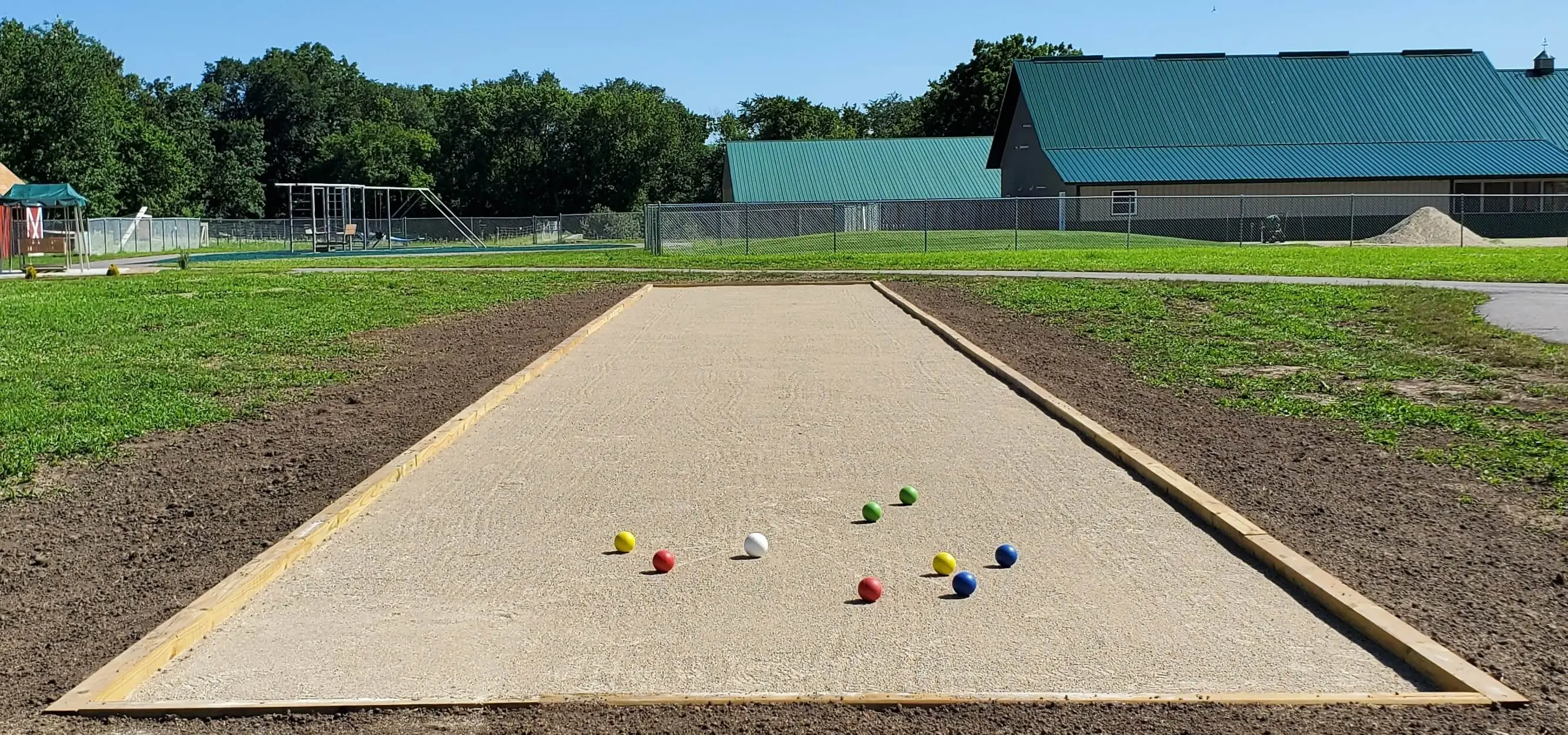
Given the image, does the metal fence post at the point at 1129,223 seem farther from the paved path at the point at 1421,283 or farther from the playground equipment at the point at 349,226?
the playground equipment at the point at 349,226

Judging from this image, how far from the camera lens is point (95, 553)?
6.48 m

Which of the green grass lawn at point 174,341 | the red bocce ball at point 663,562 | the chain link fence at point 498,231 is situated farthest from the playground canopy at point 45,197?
the red bocce ball at point 663,562

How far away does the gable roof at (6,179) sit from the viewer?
51.1 metres

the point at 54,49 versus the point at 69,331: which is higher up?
the point at 54,49

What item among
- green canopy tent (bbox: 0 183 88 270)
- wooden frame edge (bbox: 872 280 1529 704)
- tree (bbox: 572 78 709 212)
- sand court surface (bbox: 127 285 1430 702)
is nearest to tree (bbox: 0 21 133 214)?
green canopy tent (bbox: 0 183 88 270)

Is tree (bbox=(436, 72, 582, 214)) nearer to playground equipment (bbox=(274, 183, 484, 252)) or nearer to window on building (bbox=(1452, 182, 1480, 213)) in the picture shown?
playground equipment (bbox=(274, 183, 484, 252))

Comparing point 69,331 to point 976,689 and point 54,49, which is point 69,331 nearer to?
point 976,689

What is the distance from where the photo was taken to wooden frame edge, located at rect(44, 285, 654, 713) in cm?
456

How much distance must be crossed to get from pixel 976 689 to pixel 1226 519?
8.39 feet

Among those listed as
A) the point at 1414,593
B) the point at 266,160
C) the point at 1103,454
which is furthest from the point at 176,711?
the point at 266,160

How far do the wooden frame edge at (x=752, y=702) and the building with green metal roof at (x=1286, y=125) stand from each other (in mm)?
44350

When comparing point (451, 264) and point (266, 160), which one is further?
point (266, 160)

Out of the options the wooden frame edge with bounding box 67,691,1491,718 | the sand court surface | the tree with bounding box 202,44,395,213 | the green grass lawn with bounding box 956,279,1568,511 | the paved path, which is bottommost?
the wooden frame edge with bounding box 67,691,1491,718

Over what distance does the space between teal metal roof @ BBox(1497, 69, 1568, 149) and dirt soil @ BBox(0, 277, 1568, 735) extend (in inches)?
1897
